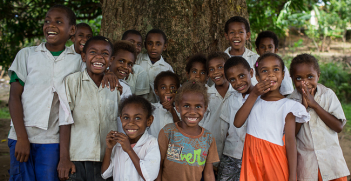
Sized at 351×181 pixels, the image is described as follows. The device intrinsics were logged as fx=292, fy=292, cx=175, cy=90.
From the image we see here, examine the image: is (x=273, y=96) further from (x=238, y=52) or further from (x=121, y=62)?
(x=121, y=62)

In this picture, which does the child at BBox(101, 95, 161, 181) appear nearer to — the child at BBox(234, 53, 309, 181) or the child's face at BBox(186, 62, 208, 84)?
the child at BBox(234, 53, 309, 181)

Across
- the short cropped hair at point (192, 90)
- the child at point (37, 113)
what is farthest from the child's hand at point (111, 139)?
the short cropped hair at point (192, 90)

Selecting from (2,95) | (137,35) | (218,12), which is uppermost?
(218,12)

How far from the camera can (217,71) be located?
2887 mm

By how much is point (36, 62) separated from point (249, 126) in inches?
70.1

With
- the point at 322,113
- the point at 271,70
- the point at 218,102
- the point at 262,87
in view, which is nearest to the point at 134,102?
the point at 218,102

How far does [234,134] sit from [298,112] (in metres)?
0.69

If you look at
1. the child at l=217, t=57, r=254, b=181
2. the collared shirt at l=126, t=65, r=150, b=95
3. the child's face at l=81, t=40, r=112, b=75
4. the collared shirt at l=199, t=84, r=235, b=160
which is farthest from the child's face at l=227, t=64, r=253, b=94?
the child's face at l=81, t=40, r=112, b=75

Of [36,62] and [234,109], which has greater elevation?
[36,62]

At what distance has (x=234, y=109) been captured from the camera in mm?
2631

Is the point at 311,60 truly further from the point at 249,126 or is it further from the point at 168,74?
the point at 168,74

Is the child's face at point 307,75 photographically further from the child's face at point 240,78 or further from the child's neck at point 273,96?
the child's face at point 240,78

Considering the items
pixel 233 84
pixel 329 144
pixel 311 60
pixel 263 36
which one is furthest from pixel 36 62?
pixel 263 36

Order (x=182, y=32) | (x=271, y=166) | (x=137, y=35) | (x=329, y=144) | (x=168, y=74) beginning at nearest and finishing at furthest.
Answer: (x=271, y=166)
(x=329, y=144)
(x=168, y=74)
(x=137, y=35)
(x=182, y=32)
